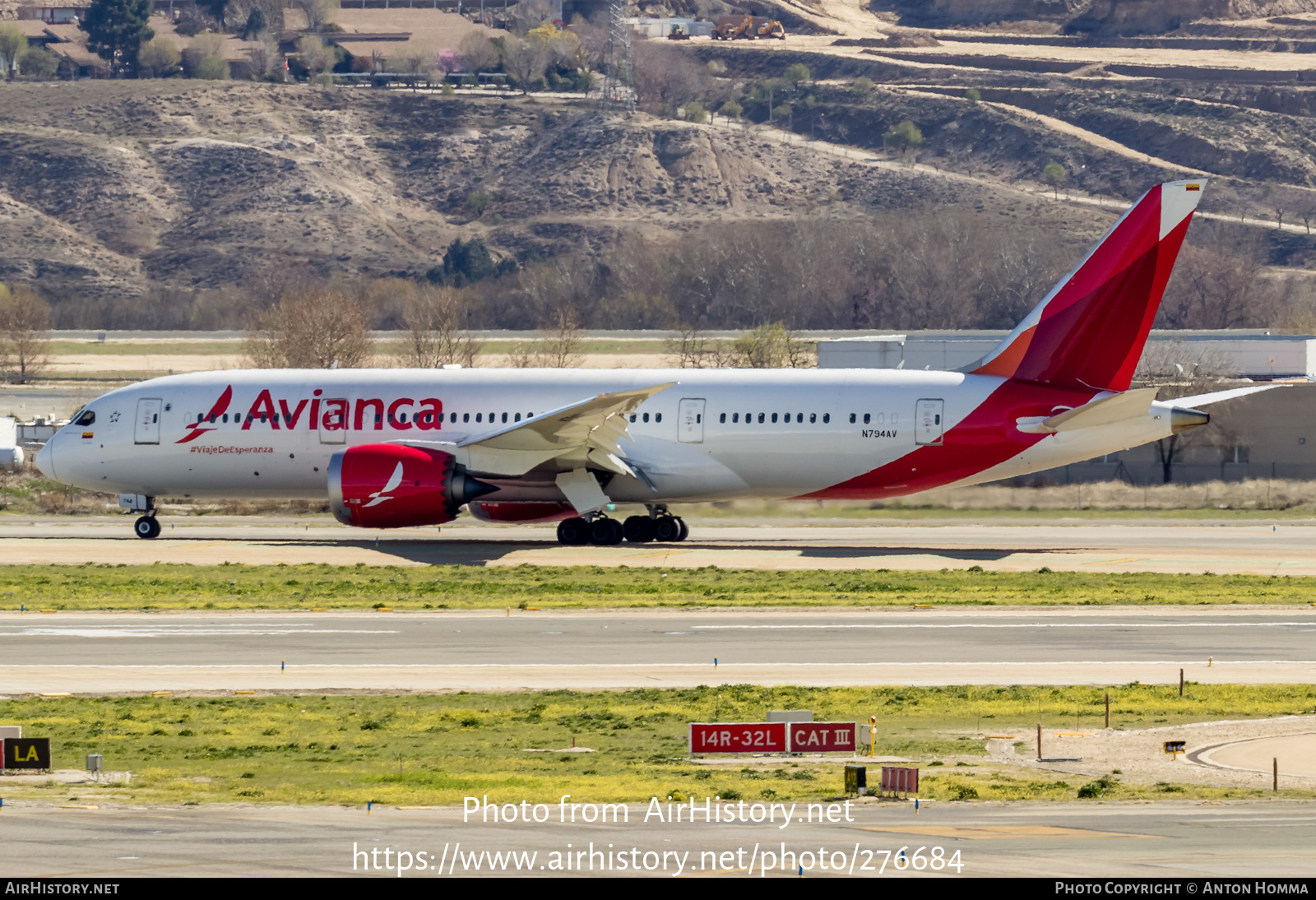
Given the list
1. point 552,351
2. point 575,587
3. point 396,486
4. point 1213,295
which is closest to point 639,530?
point 396,486

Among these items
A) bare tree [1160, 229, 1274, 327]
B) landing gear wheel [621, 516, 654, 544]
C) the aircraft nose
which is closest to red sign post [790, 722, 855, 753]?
landing gear wheel [621, 516, 654, 544]

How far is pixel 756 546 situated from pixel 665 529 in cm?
249

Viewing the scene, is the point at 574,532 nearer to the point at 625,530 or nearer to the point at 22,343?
the point at 625,530

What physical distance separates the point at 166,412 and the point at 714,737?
3079 centimetres

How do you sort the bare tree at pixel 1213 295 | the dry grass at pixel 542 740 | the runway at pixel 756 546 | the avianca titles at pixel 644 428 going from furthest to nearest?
the bare tree at pixel 1213 295, the avianca titles at pixel 644 428, the runway at pixel 756 546, the dry grass at pixel 542 740

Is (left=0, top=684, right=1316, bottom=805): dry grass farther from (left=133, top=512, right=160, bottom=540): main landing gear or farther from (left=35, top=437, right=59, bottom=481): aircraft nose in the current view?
(left=35, top=437, right=59, bottom=481): aircraft nose

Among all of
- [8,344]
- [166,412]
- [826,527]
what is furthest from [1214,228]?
[166,412]

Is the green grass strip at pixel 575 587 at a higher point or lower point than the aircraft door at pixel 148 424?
lower

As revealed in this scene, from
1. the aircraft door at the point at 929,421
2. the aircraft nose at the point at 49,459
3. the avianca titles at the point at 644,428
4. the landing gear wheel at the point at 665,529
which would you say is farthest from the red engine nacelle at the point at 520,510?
the aircraft nose at the point at 49,459

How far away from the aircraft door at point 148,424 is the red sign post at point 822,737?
102 feet

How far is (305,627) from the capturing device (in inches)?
1252

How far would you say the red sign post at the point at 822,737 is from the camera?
67.9 feet

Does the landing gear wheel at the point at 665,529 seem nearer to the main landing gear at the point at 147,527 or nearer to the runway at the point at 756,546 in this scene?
the runway at the point at 756,546

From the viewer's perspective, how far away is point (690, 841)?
15422mm
